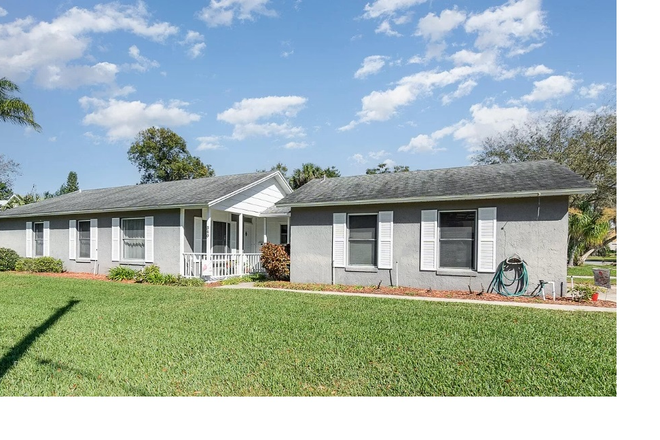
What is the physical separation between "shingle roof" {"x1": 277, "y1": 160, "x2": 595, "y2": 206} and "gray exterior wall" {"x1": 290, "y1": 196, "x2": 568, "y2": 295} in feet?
1.10

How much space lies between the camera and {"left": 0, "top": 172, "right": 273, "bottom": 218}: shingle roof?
42.8 ft

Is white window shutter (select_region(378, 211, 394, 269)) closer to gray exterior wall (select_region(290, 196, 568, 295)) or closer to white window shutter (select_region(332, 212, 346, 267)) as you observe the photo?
gray exterior wall (select_region(290, 196, 568, 295))

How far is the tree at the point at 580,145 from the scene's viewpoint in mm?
21891

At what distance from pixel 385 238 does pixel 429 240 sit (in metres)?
1.23

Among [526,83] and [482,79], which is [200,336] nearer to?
[482,79]

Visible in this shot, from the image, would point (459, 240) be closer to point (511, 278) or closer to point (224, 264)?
point (511, 278)

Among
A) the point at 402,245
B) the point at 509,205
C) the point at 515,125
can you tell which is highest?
the point at 515,125

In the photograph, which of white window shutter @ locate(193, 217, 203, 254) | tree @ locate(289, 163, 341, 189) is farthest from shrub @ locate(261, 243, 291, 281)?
tree @ locate(289, 163, 341, 189)

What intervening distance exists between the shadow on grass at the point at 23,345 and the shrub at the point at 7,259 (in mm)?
12145

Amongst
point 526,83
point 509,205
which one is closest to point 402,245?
point 509,205

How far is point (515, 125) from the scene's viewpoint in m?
26.6

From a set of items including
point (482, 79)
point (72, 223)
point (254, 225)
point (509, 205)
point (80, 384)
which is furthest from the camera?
point (254, 225)

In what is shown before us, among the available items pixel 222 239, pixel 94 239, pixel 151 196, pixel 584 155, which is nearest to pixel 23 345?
pixel 222 239
